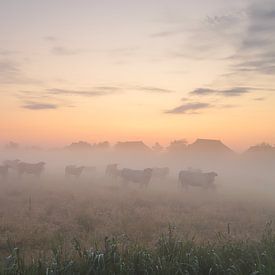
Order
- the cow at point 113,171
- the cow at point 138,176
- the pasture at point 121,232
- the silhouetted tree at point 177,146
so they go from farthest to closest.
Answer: the silhouetted tree at point 177,146 → the cow at point 113,171 → the cow at point 138,176 → the pasture at point 121,232

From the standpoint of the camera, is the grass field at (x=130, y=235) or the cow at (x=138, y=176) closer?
the grass field at (x=130, y=235)

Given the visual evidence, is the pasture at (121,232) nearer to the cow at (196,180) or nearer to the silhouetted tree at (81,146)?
the cow at (196,180)

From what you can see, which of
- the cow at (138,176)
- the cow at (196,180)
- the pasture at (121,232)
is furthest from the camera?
the cow at (138,176)

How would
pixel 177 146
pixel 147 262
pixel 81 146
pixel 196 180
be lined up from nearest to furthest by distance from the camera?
1. pixel 147 262
2. pixel 196 180
3. pixel 177 146
4. pixel 81 146

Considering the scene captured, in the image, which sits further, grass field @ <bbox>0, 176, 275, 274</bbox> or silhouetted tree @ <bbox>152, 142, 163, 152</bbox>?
silhouetted tree @ <bbox>152, 142, 163, 152</bbox>

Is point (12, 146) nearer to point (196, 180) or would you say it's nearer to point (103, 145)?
point (103, 145)

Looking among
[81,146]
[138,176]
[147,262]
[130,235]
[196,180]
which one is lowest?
[130,235]

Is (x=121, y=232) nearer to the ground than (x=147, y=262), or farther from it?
nearer to the ground

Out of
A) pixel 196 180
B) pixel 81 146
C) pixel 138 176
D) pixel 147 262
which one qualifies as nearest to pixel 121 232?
pixel 147 262

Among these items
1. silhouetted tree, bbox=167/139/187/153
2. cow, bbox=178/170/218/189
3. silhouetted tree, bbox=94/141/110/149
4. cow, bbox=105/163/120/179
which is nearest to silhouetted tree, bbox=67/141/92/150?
silhouetted tree, bbox=94/141/110/149

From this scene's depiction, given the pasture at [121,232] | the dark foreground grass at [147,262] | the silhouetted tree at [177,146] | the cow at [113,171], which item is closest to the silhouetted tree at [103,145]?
the silhouetted tree at [177,146]

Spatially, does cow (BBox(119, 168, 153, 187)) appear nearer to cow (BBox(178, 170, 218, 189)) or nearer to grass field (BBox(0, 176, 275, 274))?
cow (BBox(178, 170, 218, 189))

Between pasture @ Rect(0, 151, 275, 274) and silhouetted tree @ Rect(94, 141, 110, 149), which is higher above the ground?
silhouetted tree @ Rect(94, 141, 110, 149)

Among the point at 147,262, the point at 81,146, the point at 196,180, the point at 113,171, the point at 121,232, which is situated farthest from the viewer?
the point at 81,146
